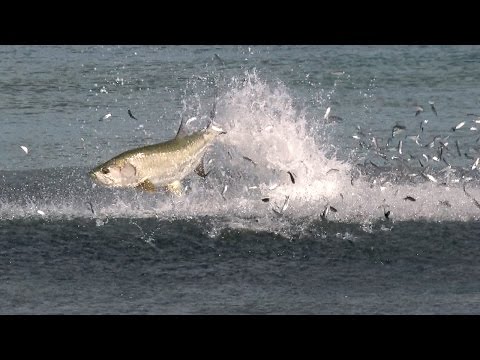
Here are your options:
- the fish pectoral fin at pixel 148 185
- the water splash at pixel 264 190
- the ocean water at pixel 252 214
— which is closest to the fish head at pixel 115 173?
the fish pectoral fin at pixel 148 185

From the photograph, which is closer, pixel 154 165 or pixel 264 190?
pixel 154 165

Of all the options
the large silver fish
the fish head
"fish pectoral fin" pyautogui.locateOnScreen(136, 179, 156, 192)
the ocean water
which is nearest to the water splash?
the ocean water

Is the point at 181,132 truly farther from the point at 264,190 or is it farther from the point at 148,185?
the point at 264,190

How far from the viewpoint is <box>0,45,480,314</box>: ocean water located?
35.5 feet

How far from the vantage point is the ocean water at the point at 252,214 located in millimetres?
10820

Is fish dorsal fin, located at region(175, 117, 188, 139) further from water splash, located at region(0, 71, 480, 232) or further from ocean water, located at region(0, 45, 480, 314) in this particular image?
water splash, located at region(0, 71, 480, 232)

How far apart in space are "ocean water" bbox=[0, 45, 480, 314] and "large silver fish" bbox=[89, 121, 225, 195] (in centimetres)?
99

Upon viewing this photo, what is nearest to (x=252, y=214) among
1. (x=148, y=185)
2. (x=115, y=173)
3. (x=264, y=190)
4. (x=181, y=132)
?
(x=264, y=190)

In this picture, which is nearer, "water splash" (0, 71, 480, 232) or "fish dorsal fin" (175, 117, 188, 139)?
"fish dorsal fin" (175, 117, 188, 139)

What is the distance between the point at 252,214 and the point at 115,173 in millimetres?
2663

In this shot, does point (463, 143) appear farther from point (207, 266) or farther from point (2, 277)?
point (2, 277)

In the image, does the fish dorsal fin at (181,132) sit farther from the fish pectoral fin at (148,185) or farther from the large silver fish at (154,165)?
the fish pectoral fin at (148,185)

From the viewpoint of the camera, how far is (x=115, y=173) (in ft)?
36.8

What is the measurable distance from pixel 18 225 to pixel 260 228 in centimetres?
298
